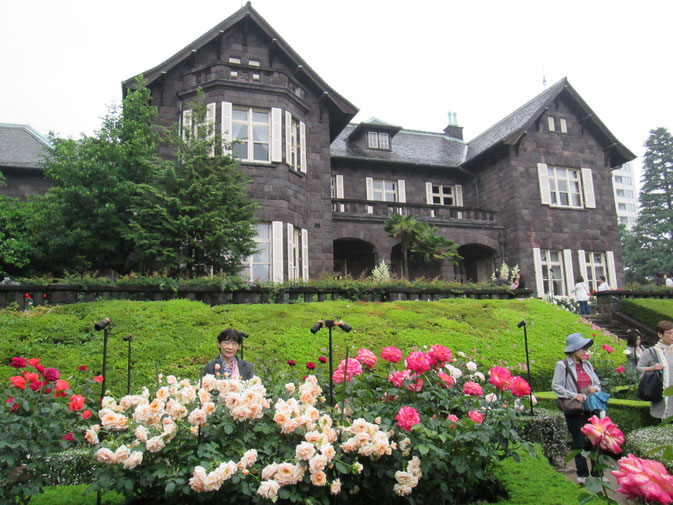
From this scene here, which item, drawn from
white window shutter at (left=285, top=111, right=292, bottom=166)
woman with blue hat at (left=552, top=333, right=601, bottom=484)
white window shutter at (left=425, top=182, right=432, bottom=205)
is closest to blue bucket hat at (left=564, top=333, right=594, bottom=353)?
woman with blue hat at (left=552, top=333, right=601, bottom=484)

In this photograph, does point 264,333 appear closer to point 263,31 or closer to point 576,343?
point 576,343

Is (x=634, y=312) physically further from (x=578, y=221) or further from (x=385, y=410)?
(x=385, y=410)

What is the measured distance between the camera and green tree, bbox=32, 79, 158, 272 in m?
14.4

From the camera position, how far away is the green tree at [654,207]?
40719mm

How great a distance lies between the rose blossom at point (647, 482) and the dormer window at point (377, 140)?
24.0 metres

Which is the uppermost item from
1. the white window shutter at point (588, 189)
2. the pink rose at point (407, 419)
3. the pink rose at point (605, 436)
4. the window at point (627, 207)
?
the window at point (627, 207)

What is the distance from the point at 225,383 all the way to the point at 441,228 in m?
18.9

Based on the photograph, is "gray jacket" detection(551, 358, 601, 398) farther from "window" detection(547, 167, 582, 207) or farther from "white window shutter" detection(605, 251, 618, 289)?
"white window shutter" detection(605, 251, 618, 289)

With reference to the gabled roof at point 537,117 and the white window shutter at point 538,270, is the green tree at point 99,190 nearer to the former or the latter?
the gabled roof at point 537,117

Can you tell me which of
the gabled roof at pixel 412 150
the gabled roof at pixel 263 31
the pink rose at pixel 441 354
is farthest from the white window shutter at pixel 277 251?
the pink rose at pixel 441 354

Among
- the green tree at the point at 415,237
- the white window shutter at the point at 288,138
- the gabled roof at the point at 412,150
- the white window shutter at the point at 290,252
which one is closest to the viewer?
the white window shutter at the point at 290,252

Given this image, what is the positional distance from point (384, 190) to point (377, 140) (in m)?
2.76

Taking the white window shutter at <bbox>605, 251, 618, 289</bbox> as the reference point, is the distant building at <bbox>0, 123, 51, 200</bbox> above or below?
above

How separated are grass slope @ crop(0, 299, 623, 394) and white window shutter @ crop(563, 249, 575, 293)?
1017 cm
